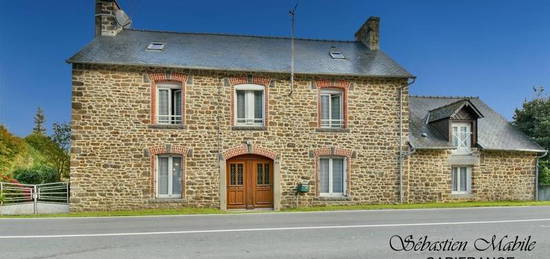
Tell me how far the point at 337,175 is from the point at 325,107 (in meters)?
2.86

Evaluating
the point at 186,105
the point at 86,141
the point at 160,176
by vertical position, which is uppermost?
the point at 186,105

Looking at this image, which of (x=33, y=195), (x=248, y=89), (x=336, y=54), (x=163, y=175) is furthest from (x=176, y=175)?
(x=336, y=54)

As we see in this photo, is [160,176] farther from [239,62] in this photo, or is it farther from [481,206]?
[481,206]

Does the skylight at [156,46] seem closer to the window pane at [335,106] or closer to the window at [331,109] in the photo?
the window at [331,109]

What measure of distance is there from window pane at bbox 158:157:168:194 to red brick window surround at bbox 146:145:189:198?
0.43 ft

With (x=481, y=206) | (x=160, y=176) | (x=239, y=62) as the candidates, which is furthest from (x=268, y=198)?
(x=481, y=206)

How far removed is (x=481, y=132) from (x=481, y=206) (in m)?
5.15

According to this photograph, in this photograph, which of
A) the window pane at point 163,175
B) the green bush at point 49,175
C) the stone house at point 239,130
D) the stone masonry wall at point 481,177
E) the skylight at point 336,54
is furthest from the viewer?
the green bush at point 49,175

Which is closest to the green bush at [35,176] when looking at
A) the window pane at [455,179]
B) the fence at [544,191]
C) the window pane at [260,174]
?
the window pane at [260,174]

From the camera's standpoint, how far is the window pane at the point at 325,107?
1748 centimetres

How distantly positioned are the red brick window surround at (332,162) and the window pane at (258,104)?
273 cm

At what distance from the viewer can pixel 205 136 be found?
16.4m

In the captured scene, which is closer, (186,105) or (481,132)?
(186,105)

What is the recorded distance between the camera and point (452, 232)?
9.61m
